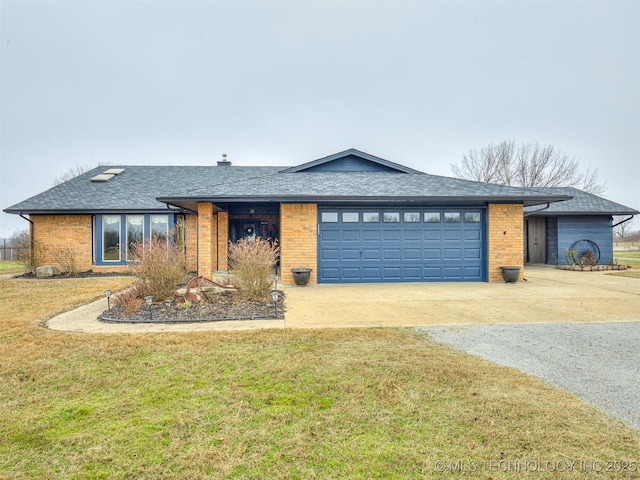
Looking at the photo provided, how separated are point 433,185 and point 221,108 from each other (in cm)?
1653

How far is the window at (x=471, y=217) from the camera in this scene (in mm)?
11555

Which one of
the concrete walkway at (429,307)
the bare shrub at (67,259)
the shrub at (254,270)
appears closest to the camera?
the concrete walkway at (429,307)

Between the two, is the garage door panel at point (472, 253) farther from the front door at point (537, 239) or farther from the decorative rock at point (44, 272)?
the decorative rock at point (44, 272)

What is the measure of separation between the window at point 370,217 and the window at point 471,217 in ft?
9.69

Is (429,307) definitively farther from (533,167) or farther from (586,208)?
(533,167)

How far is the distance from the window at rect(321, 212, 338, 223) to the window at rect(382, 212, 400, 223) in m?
1.57

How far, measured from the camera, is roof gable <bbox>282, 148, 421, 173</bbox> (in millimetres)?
13805

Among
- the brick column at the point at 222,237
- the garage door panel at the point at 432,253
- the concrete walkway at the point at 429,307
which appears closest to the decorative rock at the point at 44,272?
the brick column at the point at 222,237

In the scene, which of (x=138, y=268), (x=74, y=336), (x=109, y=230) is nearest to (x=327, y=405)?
(x=74, y=336)

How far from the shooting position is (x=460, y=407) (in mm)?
2947

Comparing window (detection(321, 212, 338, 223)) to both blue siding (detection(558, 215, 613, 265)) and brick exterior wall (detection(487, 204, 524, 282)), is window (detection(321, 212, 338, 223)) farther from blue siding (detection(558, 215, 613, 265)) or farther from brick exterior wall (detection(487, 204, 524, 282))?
blue siding (detection(558, 215, 613, 265))

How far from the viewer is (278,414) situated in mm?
2857

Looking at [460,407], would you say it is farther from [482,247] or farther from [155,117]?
[155,117]

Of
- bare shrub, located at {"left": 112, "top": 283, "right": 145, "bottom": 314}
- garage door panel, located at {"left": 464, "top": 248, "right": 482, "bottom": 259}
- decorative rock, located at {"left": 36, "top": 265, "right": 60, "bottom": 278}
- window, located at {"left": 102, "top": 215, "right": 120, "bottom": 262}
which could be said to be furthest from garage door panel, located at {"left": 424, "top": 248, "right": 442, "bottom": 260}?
decorative rock, located at {"left": 36, "top": 265, "right": 60, "bottom": 278}
